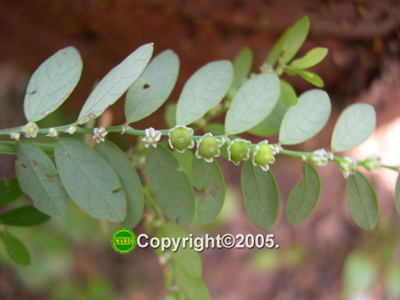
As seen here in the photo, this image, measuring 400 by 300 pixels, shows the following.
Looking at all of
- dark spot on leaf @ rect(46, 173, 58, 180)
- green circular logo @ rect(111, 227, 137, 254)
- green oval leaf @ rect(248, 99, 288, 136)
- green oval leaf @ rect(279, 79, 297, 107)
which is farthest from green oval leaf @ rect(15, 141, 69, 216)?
green oval leaf @ rect(279, 79, 297, 107)

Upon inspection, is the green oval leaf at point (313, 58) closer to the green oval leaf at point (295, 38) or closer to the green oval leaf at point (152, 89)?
the green oval leaf at point (295, 38)

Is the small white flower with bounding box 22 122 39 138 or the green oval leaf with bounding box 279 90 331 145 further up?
the green oval leaf with bounding box 279 90 331 145

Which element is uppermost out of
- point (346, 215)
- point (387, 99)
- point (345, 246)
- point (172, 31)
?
point (172, 31)

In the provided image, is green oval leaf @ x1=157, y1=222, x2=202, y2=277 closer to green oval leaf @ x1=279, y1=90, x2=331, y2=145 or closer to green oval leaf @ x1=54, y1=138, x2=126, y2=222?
green oval leaf @ x1=54, y1=138, x2=126, y2=222

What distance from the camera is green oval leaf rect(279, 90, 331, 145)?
716mm

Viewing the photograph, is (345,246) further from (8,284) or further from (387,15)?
(8,284)

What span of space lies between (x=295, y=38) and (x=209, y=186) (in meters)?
0.52

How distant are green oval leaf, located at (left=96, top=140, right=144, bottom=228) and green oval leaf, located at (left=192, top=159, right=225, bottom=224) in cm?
14

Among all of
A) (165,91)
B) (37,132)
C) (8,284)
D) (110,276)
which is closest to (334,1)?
(165,91)

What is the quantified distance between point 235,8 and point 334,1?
400 millimetres

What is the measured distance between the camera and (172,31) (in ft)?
4.70

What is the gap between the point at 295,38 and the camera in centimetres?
90

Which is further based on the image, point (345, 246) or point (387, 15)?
point (345, 246)

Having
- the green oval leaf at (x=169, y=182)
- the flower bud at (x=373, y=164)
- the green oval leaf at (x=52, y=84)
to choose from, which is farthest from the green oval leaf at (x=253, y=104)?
the green oval leaf at (x=52, y=84)
